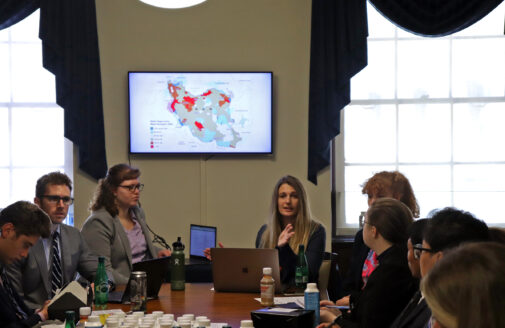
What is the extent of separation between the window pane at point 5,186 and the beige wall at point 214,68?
61 centimetres

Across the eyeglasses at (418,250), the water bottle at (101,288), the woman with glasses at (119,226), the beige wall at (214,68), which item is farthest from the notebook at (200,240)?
the eyeglasses at (418,250)

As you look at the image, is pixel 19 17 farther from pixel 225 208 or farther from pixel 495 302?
pixel 495 302

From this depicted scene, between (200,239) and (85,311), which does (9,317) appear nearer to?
(85,311)

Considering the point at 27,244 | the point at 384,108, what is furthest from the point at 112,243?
the point at 384,108

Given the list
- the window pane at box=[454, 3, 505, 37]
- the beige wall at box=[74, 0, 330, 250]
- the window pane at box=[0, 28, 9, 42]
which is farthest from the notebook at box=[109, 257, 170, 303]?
the window pane at box=[454, 3, 505, 37]

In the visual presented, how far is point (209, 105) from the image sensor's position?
5.55m

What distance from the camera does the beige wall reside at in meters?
5.58

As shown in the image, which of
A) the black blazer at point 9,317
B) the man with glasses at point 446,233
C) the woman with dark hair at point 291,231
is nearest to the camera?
the man with glasses at point 446,233

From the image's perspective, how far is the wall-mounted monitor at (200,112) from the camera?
5.53m

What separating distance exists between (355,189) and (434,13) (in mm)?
1578

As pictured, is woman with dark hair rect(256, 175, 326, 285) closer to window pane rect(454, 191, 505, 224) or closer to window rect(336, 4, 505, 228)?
window rect(336, 4, 505, 228)

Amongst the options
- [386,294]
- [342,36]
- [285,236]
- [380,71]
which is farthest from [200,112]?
[386,294]

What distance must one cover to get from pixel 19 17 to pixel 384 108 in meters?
3.12

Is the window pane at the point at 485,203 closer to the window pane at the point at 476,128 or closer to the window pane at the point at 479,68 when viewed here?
the window pane at the point at 476,128
